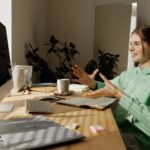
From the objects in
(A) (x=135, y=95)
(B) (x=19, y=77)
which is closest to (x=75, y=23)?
(B) (x=19, y=77)

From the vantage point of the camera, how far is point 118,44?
4.05 m

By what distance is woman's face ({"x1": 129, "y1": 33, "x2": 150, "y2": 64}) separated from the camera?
188 cm

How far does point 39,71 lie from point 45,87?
1505 millimetres

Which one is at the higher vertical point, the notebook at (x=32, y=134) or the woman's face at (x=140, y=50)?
the woman's face at (x=140, y=50)

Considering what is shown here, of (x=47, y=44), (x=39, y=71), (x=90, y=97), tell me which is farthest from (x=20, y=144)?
(x=47, y=44)

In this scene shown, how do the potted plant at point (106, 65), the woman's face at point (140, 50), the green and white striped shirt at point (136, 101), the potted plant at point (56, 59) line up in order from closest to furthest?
the green and white striped shirt at point (136, 101) < the woman's face at point (140, 50) < the potted plant at point (56, 59) < the potted plant at point (106, 65)

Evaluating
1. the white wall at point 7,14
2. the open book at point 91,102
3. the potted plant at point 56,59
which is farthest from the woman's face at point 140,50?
the potted plant at point 56,59

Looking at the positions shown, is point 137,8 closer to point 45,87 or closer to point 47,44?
point 47,44

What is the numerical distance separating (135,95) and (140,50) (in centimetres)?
31

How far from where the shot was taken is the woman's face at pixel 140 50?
188cm

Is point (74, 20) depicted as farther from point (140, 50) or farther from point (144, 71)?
point (144, 71)

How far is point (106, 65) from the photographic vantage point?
13.0 ft

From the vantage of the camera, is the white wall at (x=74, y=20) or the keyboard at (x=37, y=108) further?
the white wall at (x=74, y=20)

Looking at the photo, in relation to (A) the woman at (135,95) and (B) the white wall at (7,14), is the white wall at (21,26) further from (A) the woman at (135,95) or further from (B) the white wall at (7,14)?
(A) the woman at (135,95)
